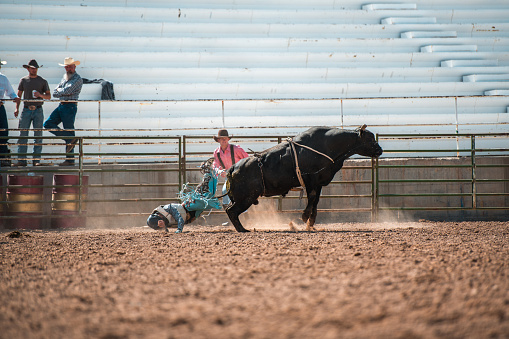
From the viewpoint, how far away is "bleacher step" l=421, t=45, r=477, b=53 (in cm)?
1330

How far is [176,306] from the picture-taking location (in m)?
2.98

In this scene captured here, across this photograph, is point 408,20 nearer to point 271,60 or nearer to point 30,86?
point 271,60

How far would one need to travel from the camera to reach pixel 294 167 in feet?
23.0

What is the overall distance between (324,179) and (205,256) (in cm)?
275

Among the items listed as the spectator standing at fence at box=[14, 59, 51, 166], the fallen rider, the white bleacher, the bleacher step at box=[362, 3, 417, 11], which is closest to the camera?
the fallen rider

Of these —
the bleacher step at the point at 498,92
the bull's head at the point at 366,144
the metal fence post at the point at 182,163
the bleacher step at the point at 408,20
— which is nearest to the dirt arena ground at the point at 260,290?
the bull's head at the point at 366,144

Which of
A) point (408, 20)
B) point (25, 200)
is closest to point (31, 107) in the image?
point (25, 200)

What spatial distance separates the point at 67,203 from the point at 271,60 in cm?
595

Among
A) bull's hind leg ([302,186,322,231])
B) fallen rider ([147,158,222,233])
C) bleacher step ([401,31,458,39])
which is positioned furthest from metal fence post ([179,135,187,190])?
bleacher step ([401,31,458,39])

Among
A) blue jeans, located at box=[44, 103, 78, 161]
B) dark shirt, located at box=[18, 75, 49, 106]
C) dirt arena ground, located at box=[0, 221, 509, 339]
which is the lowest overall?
dirt arena ground, located at box=[0, 221, 509, 339]

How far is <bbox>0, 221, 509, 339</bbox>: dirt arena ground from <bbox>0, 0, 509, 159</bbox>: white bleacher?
20.7 feet

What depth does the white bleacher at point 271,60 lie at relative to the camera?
37.9 ft

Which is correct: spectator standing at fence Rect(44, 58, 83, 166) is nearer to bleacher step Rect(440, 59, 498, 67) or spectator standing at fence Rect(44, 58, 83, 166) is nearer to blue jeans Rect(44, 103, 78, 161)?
blue jeans Rect(44, 103, 78, 161)

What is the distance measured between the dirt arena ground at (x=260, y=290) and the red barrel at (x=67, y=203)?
3.24 m
